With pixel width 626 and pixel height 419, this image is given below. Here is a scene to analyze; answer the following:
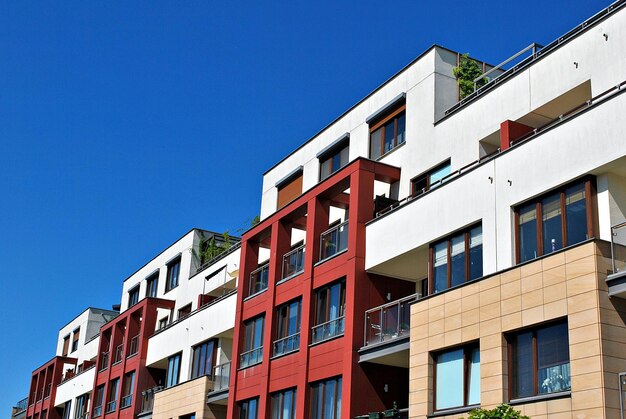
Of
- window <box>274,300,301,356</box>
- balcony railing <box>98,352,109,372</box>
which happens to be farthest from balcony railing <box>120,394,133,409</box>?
window <box>274,300,301,356</box>

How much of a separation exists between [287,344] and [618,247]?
54.4 ft

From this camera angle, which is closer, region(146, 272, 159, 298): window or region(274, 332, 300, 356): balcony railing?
region(274, 332, 300, 356): balcony railing

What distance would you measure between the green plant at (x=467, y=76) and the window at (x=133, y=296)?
33.9m

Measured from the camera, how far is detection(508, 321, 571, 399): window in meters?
21.6

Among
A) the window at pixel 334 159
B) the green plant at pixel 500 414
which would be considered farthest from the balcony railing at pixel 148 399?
the green plant at pixel 500 414

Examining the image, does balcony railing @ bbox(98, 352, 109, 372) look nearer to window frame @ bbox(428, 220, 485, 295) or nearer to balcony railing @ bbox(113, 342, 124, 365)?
balcony railing @ bbox(113, 342, 124, 365)

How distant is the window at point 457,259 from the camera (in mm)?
25922

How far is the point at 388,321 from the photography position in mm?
29406

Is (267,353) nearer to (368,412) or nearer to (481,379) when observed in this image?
(368,412)

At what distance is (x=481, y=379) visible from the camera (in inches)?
934

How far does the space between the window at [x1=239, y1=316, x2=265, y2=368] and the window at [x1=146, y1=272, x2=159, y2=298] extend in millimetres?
18746

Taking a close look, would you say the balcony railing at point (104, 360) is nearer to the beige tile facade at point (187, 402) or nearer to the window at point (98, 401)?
the window at point (98, 401)

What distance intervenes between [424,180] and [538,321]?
10622 mm

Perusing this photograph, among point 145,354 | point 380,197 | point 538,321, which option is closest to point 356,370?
point 380,197
